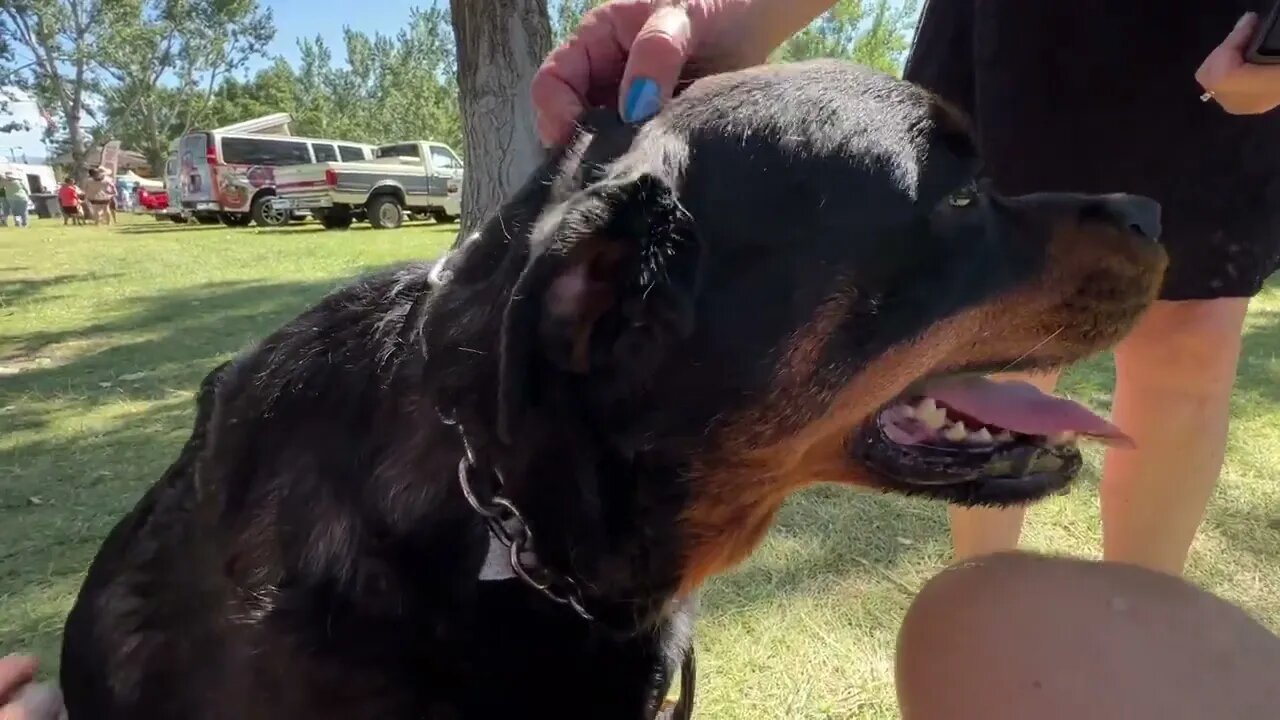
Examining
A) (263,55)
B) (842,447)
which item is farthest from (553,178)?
(263,55)

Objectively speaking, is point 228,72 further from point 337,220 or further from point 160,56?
point 337,220

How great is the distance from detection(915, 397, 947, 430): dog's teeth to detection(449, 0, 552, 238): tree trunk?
5.77 m

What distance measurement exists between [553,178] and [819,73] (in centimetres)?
55

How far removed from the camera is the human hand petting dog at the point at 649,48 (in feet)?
5.98

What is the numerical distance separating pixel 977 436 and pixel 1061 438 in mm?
193

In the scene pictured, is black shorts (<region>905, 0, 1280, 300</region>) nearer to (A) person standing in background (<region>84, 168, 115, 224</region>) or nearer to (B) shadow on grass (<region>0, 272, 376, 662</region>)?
(B) shadow on grass (<region>0, 272, 376, 662</region>)

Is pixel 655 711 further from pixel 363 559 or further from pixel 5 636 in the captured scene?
pixel 5 636

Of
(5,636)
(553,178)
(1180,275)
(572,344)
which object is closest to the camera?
(572,344)

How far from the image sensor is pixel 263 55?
2142 inches

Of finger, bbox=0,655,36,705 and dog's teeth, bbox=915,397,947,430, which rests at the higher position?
dog's teeth, bbox=915,397,947,430

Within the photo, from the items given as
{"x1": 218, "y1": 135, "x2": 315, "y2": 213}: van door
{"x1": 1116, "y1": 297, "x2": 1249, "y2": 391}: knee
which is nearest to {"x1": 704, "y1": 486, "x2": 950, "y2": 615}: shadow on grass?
{"x1": 1116, "y1": 297, "x2": 1249, "y2": 391}: knee

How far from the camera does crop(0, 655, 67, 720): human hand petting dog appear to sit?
6.26 ft

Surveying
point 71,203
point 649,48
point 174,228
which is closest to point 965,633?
point 649,48

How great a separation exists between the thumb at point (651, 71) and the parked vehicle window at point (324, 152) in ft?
94.6
